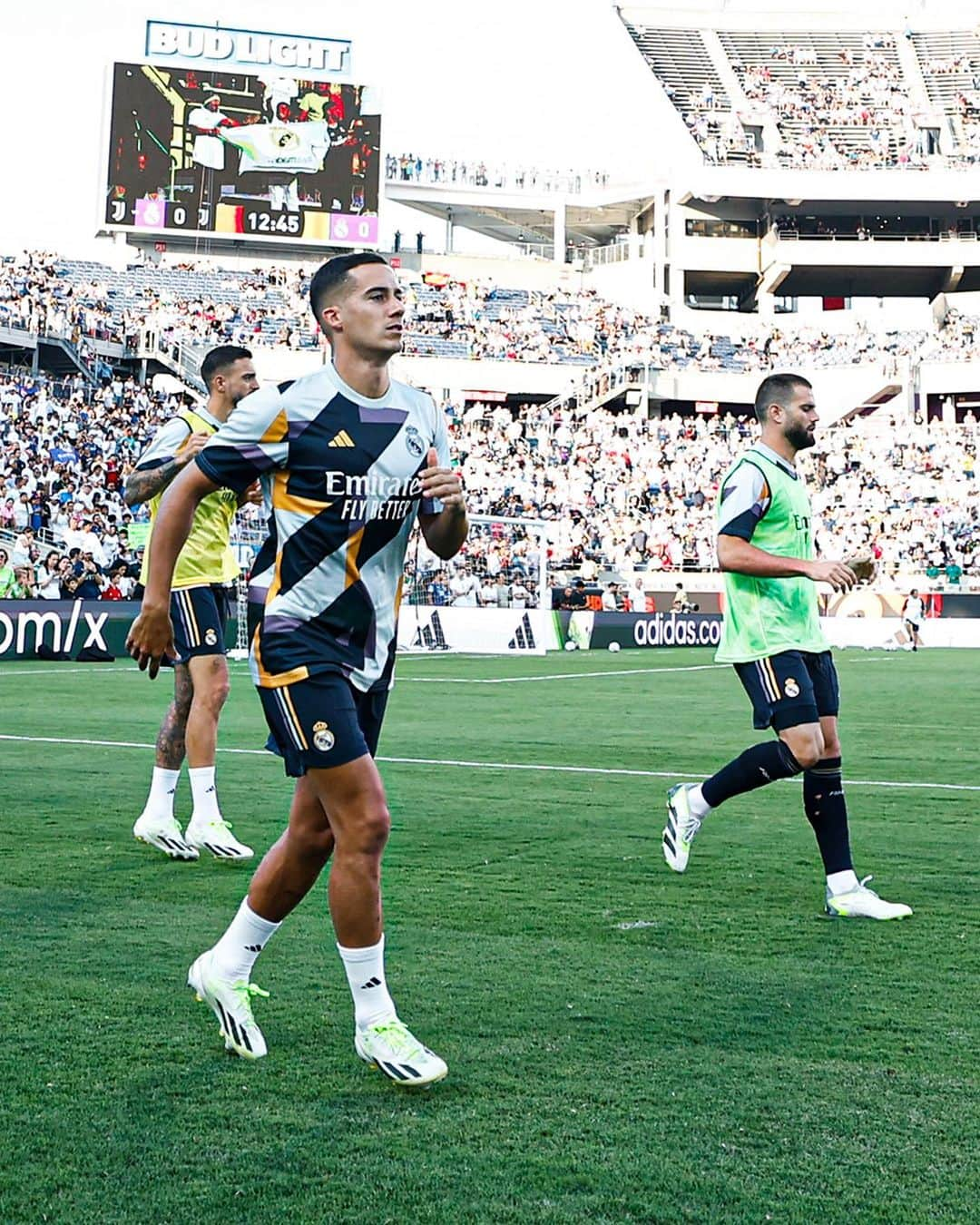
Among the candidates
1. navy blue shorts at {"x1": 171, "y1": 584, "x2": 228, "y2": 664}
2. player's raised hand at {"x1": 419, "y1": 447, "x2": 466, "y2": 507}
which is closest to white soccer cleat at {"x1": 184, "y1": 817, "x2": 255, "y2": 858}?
navy blue shorts at {"x1": 171, "y1": 584, "x2": 228, "y2": 664}

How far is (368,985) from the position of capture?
13.1ft

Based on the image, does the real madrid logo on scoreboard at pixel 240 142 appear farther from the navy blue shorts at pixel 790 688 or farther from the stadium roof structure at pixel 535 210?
the navy blue shorts at pixel 790 688

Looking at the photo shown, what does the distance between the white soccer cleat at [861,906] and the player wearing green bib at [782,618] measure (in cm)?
8

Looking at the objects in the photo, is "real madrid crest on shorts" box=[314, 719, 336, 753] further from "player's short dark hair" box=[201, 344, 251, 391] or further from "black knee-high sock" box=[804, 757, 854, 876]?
"player's short dark hair" box=[201, 344, 251, 391]

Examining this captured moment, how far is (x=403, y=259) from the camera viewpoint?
64750mm

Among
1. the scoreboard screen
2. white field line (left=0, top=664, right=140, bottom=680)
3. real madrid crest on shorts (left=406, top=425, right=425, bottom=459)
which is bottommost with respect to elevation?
white field line (left=0, top=664, right=140, bottom=680)

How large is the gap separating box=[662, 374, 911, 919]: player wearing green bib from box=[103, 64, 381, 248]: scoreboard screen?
164 feet

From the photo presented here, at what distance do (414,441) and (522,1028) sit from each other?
5.73 feet

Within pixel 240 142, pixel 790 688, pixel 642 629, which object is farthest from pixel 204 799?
pixel 240 142

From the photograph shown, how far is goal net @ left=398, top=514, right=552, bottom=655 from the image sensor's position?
3100 cm

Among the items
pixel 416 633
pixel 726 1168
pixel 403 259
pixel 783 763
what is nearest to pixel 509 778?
pixel 783 763

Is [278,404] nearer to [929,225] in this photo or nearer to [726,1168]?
[726,1168]

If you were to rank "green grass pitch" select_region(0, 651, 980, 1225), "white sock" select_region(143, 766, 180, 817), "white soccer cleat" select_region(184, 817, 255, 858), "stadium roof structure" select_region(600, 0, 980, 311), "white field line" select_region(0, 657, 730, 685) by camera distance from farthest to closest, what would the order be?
"stadium roof structure" select_region(600, 0, 980, 311)
"white field line" select_region(0, 657, 730, 685)
"white sock" select_region(143, 766, 180, 817)
"white soccer cleat" select_region(184, 817, 255, 858)
"green grass pitch" select_region(0, 651, 980, 1225)

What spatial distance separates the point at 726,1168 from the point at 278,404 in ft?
7.58
